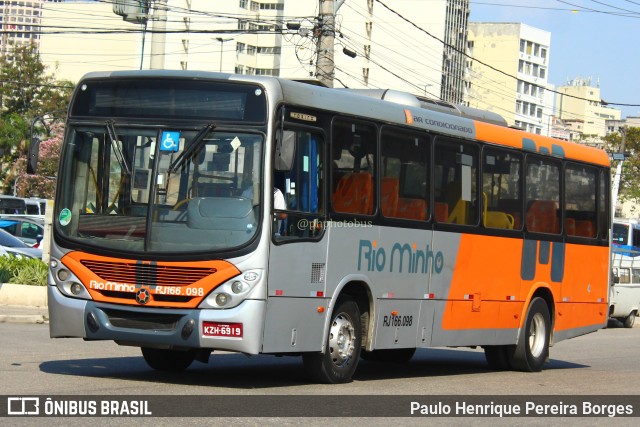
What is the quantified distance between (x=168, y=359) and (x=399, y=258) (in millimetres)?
2782

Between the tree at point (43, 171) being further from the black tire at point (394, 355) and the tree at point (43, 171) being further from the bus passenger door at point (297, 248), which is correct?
the bus passenger door at point (297, 248)

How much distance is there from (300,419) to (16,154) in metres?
63.0

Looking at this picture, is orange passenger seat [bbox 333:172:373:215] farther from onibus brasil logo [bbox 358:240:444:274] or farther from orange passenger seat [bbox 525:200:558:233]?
orange passenger seat [bbox 525:200:558:233]

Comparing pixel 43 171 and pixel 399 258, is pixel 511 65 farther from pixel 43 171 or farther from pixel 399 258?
pixel 399 258

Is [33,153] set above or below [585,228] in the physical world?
above

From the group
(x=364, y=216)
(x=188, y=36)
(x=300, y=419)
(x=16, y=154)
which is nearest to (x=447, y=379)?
(x=364, y=216)

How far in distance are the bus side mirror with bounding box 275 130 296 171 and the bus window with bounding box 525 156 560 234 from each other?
229 inches

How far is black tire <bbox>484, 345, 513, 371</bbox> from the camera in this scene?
17.1m

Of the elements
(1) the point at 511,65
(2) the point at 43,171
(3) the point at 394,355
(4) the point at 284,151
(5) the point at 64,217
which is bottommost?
(3) the point at 394,355

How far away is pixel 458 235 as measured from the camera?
15.2 meters

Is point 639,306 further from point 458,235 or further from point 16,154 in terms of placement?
point 16,154

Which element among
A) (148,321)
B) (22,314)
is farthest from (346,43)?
(148,321)

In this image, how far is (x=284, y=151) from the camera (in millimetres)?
11906

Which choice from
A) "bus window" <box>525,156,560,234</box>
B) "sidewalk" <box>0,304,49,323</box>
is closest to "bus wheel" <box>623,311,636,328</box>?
"sidewalk" <box>0,304,49,323</box>
